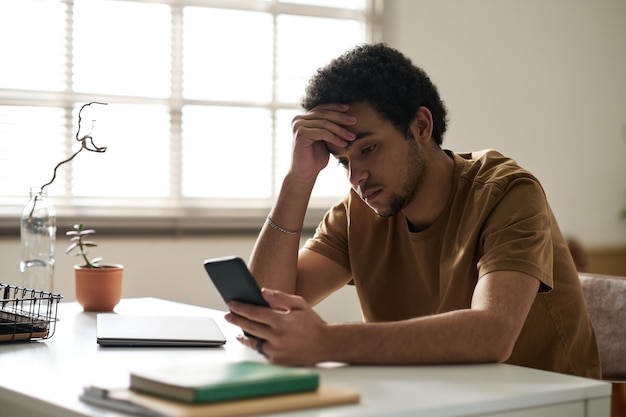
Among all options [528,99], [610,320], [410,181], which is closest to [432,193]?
[410,181]

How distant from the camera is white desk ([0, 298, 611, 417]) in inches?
45.2

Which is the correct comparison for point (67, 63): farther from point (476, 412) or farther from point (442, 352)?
point (476, 412)

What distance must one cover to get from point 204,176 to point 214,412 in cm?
286

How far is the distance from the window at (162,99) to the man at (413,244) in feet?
5.48

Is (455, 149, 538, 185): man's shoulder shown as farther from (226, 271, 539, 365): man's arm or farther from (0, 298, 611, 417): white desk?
(0, 298, 611, 417): white desk

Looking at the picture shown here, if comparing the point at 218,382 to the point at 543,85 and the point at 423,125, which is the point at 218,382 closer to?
the point at 423,125

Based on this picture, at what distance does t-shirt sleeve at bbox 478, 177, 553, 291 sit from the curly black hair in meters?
0.30

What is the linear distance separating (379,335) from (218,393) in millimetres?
418

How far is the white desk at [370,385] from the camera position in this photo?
1.15 meters

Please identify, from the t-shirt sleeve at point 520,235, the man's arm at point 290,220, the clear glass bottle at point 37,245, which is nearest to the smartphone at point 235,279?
the t-shirt sleeve at point 520,235

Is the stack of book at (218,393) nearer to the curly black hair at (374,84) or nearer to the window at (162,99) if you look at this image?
the curly black hair at (374,84)

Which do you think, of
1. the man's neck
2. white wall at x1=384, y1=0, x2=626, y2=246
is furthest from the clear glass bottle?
white wall at x1=384, y1=0, x2=626, y2=246

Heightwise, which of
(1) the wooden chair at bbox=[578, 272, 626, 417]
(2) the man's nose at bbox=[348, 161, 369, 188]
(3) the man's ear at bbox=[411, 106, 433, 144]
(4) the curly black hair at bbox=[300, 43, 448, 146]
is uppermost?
(4) the curly black hair at bbox=[300, 43, 448, 146]

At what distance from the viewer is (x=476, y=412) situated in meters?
1.17
